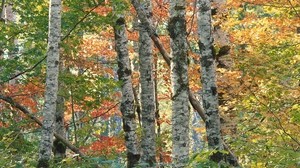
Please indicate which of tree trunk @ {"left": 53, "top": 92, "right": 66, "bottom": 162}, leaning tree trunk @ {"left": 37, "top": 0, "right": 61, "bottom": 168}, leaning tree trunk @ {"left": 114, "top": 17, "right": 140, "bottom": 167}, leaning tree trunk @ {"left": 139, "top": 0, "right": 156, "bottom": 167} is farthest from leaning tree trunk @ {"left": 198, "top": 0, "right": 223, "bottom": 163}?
tree trunk @ {"left": 53, "top": 92, "right": 66, "bottom": 162}

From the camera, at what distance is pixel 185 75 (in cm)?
683

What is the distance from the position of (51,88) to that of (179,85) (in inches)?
98.4

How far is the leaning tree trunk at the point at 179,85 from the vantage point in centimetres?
660

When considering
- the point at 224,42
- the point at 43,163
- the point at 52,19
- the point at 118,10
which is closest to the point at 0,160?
the point at 43,163

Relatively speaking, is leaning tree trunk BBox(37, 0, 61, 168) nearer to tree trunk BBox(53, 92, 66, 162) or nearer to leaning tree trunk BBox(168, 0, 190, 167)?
leaning tree trunk BBox(168, 0, 190, 167)

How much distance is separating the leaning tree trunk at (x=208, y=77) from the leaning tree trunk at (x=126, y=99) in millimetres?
2896

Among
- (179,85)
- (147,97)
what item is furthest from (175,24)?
(147,97)

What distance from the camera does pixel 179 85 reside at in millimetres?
6789

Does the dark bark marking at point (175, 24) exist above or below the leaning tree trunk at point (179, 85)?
above

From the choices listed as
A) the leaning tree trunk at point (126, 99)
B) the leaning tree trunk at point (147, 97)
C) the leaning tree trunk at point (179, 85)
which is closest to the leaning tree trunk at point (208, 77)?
the leaning tree trunk at point (179, 85)

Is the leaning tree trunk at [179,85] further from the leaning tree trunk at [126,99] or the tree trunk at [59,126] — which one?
the tree trunk at [59,126]

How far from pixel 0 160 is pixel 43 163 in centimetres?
79

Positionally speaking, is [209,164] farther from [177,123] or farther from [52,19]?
[52,19]

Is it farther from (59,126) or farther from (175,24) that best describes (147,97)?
(175,24)
